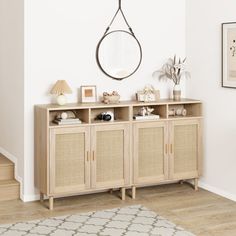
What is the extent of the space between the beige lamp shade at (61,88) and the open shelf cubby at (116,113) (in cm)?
42

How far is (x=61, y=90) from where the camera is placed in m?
4.75

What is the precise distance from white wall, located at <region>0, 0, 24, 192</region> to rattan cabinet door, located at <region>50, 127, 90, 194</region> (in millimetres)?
470

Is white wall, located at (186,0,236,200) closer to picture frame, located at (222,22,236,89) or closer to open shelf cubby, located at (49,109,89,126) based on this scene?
picture frame, located at (222,22,236,89)

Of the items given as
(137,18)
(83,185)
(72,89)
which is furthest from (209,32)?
(83,185)

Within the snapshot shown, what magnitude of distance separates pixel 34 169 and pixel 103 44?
1.47 m

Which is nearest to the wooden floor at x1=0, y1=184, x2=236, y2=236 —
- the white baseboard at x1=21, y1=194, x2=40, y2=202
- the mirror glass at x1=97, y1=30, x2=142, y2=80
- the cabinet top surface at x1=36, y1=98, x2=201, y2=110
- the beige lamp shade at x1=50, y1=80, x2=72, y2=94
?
the white baseboard at x1=21, y1=194, x2=40, y2=202

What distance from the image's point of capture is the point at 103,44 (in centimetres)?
511

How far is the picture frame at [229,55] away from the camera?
16.0 feet

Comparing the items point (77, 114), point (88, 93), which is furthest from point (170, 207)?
point (88, 93)

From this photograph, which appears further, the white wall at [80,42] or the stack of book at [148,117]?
the stack of book at [148,117]

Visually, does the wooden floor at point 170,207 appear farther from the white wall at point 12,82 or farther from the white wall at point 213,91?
the white wall at point 12,82

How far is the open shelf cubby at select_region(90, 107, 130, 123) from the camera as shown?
496 cm

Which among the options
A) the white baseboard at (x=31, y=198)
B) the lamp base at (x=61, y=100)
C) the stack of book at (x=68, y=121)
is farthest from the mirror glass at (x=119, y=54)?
the white baseboard at (x=31, y=198)

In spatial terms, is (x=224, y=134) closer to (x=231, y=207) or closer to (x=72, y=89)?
(x=231, y=207)
